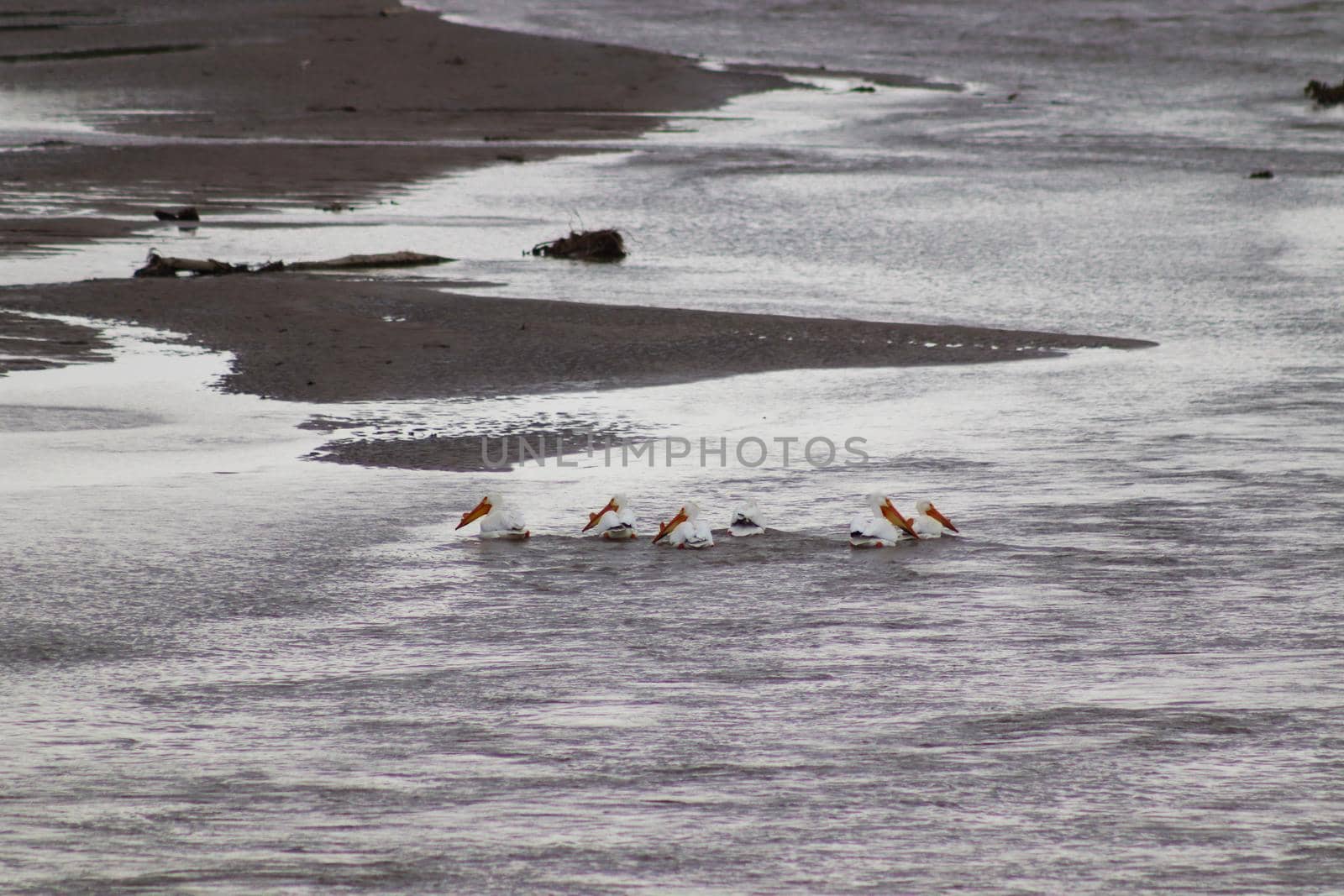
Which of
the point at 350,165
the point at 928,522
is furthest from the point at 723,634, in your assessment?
the point at 350,165

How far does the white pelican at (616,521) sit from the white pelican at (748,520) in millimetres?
409

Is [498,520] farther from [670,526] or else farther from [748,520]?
[748,520]

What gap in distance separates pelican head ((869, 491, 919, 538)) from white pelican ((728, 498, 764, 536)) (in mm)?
454

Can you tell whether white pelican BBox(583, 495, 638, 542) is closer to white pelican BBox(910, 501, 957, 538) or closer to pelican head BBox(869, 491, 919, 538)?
pelican head BBox(869, 491, 919, 538)

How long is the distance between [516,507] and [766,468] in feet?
5.46

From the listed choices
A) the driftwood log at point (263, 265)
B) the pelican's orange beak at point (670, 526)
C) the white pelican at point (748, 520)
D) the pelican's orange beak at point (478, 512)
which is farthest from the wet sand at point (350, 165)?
the white pelican at point (748, 520)

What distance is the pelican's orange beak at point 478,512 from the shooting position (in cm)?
745

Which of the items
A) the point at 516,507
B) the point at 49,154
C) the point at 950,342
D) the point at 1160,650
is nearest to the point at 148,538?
the point at 516,507

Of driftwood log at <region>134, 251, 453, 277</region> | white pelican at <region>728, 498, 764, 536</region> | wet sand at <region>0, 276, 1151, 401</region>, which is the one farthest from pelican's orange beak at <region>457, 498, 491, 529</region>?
driftwood log at <region>134, 251, 453, 277</region>

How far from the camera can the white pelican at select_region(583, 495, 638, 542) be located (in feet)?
24.3

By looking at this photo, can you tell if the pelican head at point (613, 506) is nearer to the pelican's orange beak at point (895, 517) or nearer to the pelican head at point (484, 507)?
the pelican head at point (484, 507)

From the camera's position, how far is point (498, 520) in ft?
24.2

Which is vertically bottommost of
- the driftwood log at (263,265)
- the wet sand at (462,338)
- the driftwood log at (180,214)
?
the wet sand at (462,338)

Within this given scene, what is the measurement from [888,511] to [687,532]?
796 millimetres
